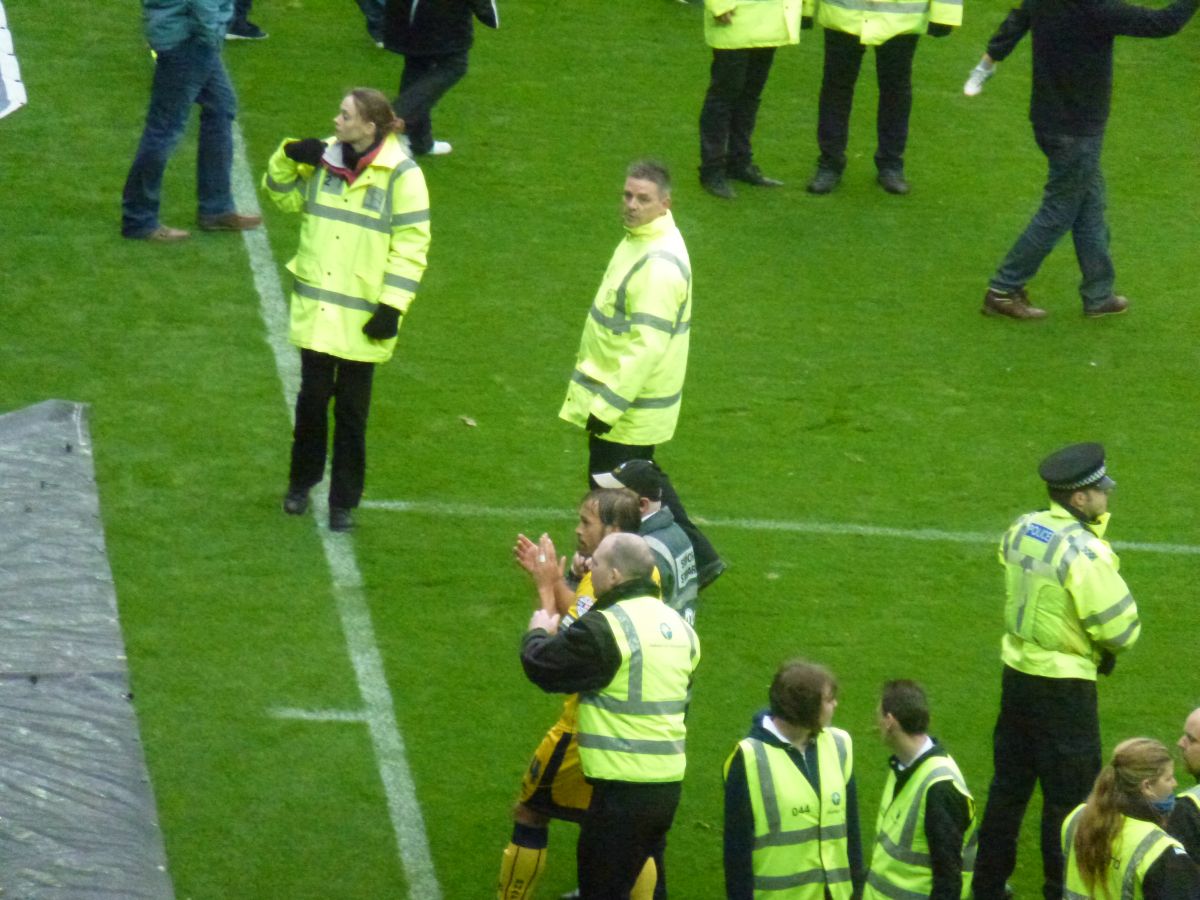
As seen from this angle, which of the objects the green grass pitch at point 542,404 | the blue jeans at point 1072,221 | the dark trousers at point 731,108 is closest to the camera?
the green grass pitch at point 542,404

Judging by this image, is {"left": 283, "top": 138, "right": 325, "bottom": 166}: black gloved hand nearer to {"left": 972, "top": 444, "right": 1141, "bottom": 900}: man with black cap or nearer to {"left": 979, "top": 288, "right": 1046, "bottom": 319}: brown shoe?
{"left": 972, "top": 444, "right": 1141, "bottom": 900}: man with black cap

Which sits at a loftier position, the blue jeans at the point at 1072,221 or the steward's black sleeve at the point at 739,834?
the steward's black sleeve at the point at 739,834

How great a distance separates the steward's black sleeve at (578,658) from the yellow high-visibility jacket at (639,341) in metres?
2.18

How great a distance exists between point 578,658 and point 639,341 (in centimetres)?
236

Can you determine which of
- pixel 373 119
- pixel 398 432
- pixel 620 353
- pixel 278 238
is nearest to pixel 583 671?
pixel 620 353

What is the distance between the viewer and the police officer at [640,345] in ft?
25.8

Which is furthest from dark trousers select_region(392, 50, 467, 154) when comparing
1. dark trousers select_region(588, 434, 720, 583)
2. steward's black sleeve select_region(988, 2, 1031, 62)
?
dark trousers select_region(588, 434, 720, 583)

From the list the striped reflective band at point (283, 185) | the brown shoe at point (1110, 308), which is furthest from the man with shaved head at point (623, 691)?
the brown shoe at point (1110, 308)

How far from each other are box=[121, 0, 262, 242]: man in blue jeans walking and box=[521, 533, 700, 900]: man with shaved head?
5.97 meters

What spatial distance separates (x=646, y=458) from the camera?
8.27m

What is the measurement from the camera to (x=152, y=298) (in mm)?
10984

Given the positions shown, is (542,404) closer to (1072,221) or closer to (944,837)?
(1072,221)

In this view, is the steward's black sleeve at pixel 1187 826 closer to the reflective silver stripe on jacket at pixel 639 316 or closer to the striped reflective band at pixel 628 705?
the striped reflective band at pixel 628 705

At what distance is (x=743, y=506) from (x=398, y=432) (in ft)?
6.12
